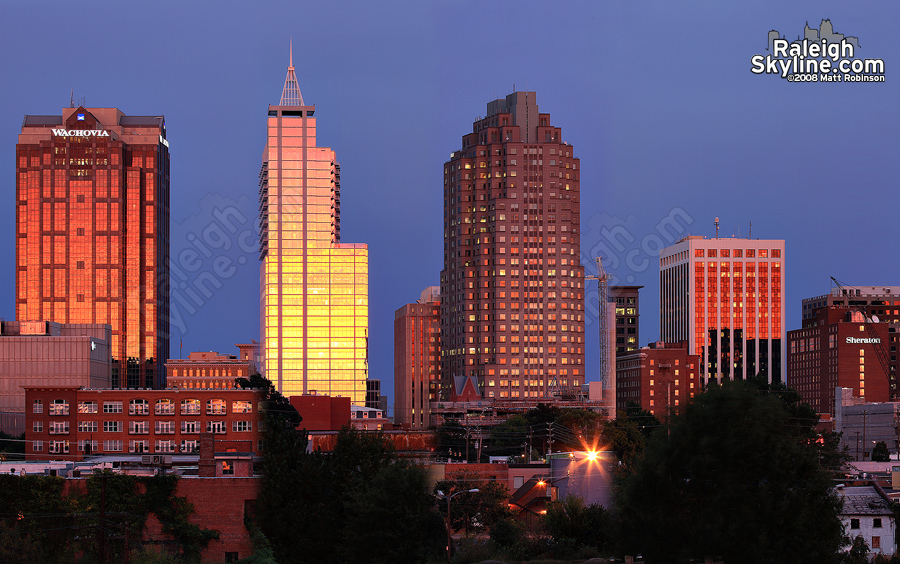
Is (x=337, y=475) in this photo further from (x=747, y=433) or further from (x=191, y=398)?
(x=191, y=398)

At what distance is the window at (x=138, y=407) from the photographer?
177 meters

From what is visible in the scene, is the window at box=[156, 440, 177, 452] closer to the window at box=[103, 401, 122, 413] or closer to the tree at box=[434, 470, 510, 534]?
the window at box=[103, 401, 122, 413]

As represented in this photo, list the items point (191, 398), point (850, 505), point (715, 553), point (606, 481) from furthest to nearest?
point (191, 398), point (606, 481), point (850, 505), point (715, 553)

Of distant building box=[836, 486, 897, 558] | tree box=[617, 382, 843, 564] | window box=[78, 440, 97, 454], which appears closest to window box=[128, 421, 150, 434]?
window box=[78, 440, 97, 454]

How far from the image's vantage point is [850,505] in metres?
106

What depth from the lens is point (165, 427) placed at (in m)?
178

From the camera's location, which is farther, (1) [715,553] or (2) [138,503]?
(2) [138,503]

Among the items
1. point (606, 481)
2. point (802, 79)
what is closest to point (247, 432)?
point (606, 481)

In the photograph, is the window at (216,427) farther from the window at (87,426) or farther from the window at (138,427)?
the window at (87,426)

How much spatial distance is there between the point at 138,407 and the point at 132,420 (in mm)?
2253

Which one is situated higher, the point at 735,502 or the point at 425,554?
A: the point at 735,502

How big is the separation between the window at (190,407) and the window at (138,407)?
16.5 ft

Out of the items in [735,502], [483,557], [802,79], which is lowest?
[483,557]

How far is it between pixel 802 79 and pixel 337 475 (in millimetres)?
113396
